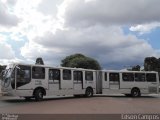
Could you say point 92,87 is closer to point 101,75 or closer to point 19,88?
point 101,75

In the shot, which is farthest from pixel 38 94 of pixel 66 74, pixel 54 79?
pixel 66 74

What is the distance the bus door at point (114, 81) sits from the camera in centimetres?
3450

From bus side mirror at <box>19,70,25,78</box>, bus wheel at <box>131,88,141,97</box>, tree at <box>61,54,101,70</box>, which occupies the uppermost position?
tree at <box>61,54,101,70</box>

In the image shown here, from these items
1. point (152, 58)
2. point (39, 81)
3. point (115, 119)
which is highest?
point (152, 58)

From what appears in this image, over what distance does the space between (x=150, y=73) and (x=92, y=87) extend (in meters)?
6.72

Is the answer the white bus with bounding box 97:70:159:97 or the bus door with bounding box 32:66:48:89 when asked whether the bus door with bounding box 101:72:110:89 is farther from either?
Answer: the bus door with bounding box 32:66:48:89

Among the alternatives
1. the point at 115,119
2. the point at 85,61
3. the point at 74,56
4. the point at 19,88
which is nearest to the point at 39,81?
the point at 19,88

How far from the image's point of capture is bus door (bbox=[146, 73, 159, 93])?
117 feet

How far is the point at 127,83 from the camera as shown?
35.1 meters

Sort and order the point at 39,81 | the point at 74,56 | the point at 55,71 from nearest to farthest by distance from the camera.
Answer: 1. the point at 39,81
2. the point at 55,71
3. the point at 74,56

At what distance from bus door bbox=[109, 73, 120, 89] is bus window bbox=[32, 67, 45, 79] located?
944cm

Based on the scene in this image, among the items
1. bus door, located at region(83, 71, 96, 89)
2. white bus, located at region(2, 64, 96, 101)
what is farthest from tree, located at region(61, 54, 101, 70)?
white bus, located at region(2, 64, 96, 101)

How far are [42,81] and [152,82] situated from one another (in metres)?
13.6

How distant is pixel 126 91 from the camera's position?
1374 inches
